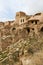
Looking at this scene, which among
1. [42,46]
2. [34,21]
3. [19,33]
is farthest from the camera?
[34,21]

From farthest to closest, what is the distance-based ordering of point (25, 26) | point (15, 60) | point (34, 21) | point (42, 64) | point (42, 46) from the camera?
point (34, 21) → point (25, 26) → point (42, 46) → point (15, 60) → point (42, 64)

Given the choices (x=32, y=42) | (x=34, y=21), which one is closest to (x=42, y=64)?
(x=32, y=42)

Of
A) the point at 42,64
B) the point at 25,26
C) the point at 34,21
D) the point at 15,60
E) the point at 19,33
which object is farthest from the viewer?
the point at 34,21

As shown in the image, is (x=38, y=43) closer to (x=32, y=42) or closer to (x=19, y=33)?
(x=32, y=42)

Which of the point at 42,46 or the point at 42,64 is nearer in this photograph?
the point at 42,64

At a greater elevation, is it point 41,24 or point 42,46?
point 41,24

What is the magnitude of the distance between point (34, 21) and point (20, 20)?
361 inches

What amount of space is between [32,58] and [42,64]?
6.15 ft

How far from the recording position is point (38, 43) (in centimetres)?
3403

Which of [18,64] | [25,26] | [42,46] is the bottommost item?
[18,64]

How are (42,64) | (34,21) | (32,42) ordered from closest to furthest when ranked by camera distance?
(42,64) < (32,42) < (34,21)

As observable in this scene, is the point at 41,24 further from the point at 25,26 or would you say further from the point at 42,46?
→ the point at 42,46

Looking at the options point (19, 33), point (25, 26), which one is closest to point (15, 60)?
point (19, 33)

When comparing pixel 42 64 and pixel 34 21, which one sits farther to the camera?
pixel 34 21
